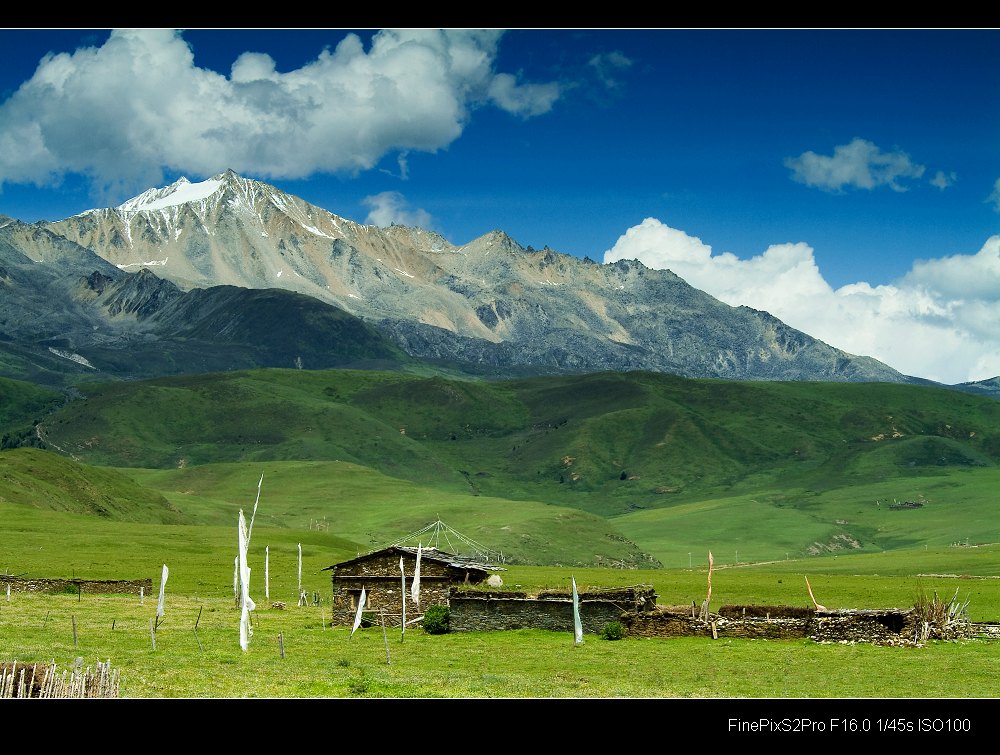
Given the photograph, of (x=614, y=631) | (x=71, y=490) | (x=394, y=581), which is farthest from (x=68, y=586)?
(x=71, y=490)

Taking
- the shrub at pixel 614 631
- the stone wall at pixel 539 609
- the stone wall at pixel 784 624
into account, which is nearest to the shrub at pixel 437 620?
the stone wall at pixel 539 609

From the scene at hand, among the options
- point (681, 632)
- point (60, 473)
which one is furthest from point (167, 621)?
point (60, 473)

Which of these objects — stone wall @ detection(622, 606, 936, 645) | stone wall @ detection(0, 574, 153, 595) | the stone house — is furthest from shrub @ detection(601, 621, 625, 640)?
stone wall @ detection(0, 574, 153, 595)

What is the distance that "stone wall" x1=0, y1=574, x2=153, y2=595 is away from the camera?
71.9 meters

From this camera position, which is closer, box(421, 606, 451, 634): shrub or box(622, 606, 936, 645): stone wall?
box(622, 606, 936, 645): stone wall

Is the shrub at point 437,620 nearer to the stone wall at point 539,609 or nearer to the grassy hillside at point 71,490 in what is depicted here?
the stone wall at point 539,609

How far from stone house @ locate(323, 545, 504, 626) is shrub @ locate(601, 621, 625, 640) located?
1147 centimetres

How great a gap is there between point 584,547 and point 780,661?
157 metres

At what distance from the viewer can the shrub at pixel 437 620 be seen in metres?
55.5

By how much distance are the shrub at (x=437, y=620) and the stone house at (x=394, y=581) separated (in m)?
3.38

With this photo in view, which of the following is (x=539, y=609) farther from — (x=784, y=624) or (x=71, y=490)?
(x=71, y=490)

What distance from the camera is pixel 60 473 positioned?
179375 mm

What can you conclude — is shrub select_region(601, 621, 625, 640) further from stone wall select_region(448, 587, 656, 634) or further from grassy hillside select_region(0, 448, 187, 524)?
grassy hillside select_region(0, 448, 187, 524)
